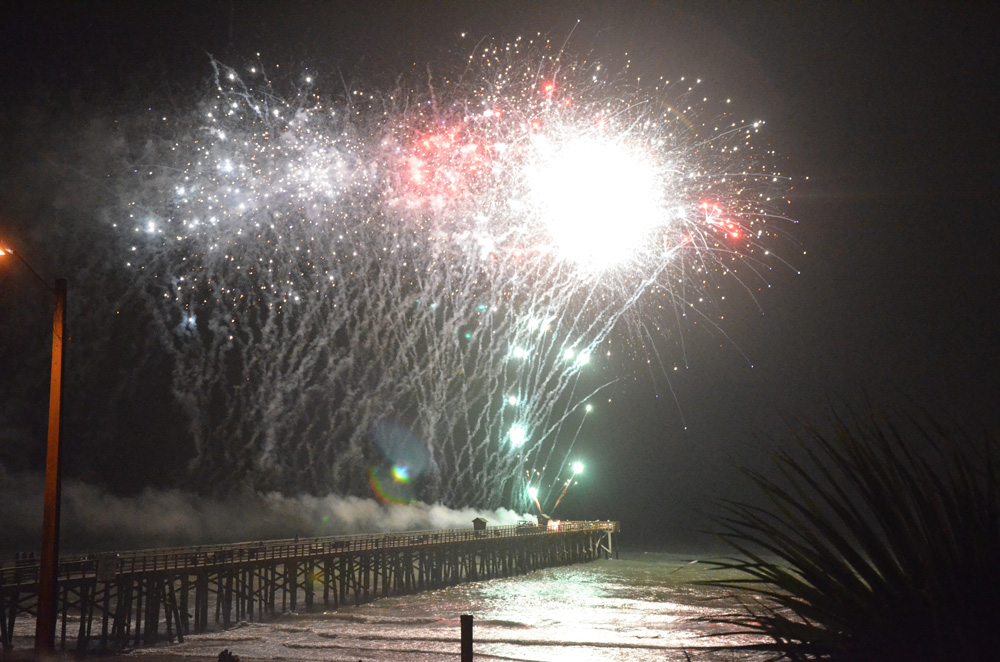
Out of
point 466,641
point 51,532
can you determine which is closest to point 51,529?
point 51,532

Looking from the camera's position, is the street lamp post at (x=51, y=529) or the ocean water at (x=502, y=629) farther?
the ocean water at (x=502, y=629)

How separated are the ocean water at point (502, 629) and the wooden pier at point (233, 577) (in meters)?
1.42

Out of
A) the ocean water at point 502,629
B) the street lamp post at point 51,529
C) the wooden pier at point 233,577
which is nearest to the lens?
the street lamp post at point 51,529

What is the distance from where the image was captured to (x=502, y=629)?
28969 mm

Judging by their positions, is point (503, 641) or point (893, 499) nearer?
point (893, 499)

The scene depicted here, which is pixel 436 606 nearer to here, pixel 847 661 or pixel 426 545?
pixel 426 545

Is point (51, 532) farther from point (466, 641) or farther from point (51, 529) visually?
point (466, 641)

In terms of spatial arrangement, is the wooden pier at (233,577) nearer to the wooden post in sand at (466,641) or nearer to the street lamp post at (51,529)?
the street lamp post at (51,529)

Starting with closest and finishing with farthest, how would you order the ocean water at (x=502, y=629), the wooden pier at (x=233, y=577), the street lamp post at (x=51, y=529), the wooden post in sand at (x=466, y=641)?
the wooden post in sand at (x=466, y=641) → the street lamp post at (x=51, y=529) → the ocean water at (x=502, y=629) → the wooden pier at (x=233, y=577)

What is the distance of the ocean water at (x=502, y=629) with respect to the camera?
76.8 feet

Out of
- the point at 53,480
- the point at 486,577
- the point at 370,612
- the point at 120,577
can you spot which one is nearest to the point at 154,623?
the point at 120,577

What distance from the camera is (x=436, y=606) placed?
36.7 metres

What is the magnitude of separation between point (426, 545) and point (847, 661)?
Answer: 42864 mm

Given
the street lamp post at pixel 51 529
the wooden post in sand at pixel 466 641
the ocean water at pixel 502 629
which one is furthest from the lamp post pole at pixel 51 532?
the ocean water at pixel 502 629
